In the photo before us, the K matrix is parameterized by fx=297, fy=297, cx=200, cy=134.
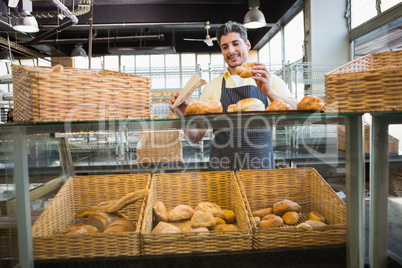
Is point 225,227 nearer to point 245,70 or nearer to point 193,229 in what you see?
point 193,229

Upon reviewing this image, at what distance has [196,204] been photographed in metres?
1.44

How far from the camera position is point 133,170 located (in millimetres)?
1621

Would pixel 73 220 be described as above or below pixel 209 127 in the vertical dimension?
below

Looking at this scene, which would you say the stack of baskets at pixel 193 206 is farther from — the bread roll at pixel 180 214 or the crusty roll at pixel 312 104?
the crusty roll at pixel 312 104

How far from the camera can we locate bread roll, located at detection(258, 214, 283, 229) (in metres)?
1.18

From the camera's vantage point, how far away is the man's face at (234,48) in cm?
204

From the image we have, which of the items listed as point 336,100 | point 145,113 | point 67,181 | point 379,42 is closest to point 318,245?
point 336,100

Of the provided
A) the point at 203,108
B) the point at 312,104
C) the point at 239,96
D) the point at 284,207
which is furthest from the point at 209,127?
the point at 239,96

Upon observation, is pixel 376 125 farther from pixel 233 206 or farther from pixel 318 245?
pixel 233 206

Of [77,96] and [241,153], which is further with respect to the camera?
[241,153]

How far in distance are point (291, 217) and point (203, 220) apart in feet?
1.25

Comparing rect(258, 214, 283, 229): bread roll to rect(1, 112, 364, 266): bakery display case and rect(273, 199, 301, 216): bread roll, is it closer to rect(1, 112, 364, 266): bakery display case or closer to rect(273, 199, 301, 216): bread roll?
rect(273, 199, 301, 216): bread roll

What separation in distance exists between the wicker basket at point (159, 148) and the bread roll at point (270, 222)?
72 cm

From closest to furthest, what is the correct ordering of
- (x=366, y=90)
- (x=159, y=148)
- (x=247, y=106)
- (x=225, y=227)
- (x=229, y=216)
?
(x=366, y=90) → (x=247, y=106) → (x=225, y=227) → (x=229, y=216) → (x=159, y=148)
